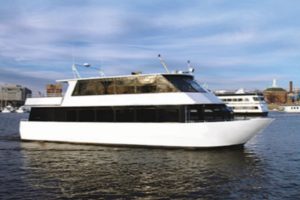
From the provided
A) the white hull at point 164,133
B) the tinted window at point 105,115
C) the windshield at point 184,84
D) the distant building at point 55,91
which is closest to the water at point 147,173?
the white hull at point 164,133

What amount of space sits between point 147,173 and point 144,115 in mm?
7694

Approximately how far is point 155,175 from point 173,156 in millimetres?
5174

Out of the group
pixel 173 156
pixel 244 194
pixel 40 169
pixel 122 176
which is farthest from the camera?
pixel 173 156

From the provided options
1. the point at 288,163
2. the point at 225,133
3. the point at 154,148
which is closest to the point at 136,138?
the point at 154,148

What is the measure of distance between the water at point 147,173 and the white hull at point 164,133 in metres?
0.63

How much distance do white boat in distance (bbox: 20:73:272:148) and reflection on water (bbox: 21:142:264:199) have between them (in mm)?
889

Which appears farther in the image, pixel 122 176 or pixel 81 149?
pixel 81 149

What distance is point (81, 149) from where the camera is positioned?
91.2 feet

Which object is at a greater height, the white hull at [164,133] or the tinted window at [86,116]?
the tinted window at [86,116]

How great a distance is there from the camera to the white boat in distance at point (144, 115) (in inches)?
1001

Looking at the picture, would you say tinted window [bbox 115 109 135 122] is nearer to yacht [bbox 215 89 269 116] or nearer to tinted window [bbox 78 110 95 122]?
tinted window [bbox 78 110 95 122]

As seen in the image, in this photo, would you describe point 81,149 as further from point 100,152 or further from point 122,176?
point 122,176

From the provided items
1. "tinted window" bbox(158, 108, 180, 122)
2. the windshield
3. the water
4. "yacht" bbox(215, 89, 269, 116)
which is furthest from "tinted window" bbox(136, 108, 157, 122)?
"yacht" bbox(215, 89, 269, 116)

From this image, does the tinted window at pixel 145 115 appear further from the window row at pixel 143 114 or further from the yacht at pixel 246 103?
the yacht at pixel 246 103
